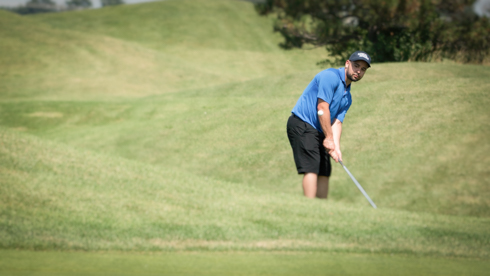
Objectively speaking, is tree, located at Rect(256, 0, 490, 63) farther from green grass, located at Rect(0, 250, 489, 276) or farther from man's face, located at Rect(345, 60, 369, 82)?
green grass, located at Rect(0, 250, 489, 276)

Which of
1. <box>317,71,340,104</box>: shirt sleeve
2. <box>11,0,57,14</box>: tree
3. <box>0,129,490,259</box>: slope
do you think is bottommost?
<box>11,0,57,14</box>: tree

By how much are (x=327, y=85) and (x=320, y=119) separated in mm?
344

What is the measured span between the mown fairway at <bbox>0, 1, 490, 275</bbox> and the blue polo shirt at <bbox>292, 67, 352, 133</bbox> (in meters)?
1.47

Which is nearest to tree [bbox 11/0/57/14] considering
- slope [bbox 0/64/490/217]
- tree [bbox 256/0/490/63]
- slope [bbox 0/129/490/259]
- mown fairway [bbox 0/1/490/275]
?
mown fairway [bbox 0/1/490/275]

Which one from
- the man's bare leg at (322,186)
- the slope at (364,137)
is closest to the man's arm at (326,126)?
the man's bare leg at (322,186)

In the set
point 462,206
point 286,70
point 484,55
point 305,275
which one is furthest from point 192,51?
point 305,275

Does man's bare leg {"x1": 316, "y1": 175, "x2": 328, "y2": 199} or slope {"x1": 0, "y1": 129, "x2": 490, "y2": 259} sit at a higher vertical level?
man's bare leg {"x1": 316, "y1": 175, "x2": 328, "y2": 199}

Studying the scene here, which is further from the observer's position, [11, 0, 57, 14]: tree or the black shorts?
[11, 0, 57, 14]: tree

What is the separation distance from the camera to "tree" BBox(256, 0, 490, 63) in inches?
714

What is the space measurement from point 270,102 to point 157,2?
49.8 meters

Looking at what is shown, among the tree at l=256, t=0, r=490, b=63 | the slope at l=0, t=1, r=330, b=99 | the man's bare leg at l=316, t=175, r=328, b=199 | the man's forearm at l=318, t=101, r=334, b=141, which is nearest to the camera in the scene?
the man's forearm at l=318, t=101, r=334, b=141

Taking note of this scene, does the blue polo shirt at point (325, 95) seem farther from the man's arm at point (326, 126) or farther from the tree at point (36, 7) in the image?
the tree at point (36, 7)

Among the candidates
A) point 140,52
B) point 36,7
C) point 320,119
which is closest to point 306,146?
point 320,119

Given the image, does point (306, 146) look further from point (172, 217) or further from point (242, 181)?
point (242, 181)
